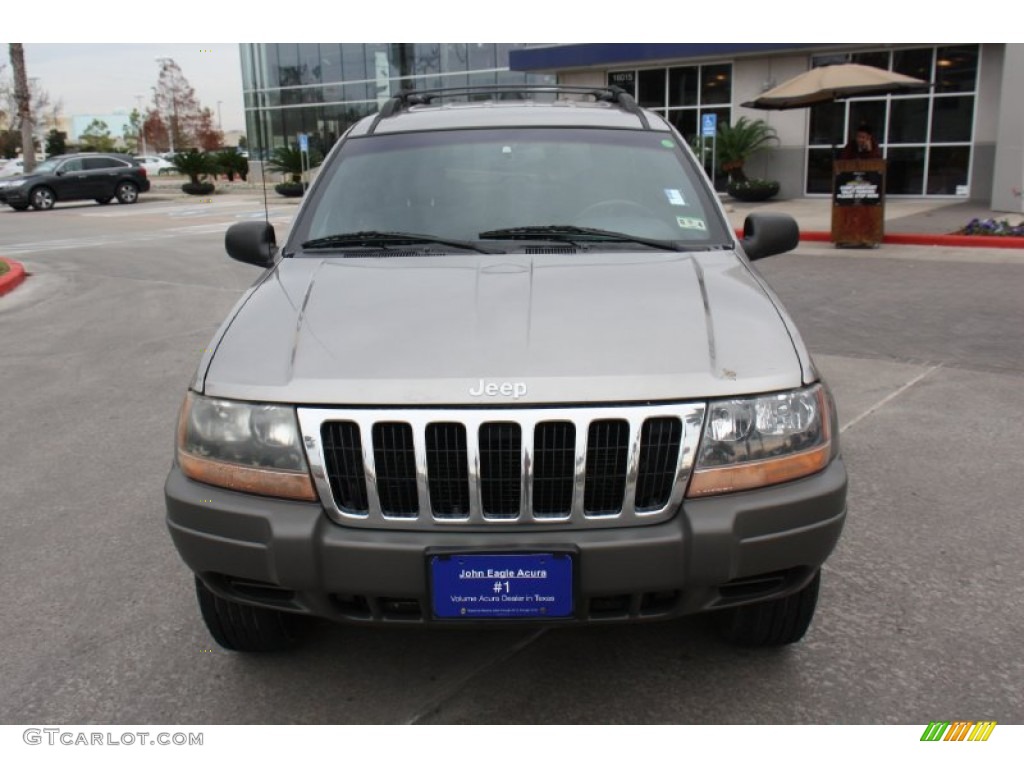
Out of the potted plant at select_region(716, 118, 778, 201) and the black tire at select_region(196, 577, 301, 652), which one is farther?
the potted plant at select_region(716, 118, 778, 201)

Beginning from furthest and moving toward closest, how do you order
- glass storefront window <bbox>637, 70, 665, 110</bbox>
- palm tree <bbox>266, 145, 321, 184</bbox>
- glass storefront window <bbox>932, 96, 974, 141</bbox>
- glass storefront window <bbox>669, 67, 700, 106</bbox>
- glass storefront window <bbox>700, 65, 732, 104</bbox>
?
palm tree <bbox>266, 145, 321, 184</bbox> → glass storefront window <bbox>637, 70, 665, 110</bbox> → glass storefront window <bbox>669, 67, 700, 106</bbox> → glass storefront window <bbox>700, 65, 732, 104</bbox> → glass storefront window <bbox>932, 96, 974, 141</bbox>

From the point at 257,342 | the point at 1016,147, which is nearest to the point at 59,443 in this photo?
the point at 257,342

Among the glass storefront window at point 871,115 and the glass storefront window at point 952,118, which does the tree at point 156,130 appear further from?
the glass storefront window at point 952,118

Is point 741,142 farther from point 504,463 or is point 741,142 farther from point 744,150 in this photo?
point 504,463

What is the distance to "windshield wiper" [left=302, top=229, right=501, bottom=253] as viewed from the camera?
137 inches

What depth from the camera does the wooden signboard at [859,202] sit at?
13.5 metres

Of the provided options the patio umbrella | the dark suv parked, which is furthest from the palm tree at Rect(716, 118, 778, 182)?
the dark suv parked

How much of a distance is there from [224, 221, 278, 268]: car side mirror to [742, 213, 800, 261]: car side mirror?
1964 mm

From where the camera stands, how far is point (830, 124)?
22.1 metres

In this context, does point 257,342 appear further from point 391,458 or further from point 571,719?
point 571,719

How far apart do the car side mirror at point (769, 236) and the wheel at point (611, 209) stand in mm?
497

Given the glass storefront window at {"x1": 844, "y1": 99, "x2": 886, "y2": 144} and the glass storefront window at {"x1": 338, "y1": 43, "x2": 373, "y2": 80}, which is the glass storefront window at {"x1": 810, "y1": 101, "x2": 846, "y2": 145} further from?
the glass storefront window at {"x1": 338, "y1": 43, "x2": 373, "y2": 80}

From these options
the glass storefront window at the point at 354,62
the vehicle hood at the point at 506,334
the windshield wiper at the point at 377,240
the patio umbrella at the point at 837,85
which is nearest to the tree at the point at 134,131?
the glass storefront window at the point at 354,62

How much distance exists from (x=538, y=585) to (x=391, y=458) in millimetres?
507
